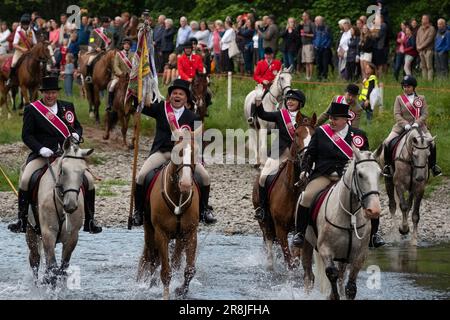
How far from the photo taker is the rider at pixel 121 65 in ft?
112

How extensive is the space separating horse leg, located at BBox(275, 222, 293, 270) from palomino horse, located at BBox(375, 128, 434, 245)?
15.4 ft

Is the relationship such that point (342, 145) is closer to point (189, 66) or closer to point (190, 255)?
point (190, 255)

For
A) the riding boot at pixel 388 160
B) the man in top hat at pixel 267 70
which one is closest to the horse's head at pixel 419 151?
the riding boot at pixel 388 160

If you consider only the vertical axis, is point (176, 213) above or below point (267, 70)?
below

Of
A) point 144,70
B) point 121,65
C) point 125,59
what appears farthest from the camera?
point 121,65

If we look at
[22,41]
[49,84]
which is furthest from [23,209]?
[22,41]

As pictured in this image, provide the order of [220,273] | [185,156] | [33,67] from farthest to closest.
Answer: [33,67] → [220,273] → [185,156]

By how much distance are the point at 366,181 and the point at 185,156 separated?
8.10 feet

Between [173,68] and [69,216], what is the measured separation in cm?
2275

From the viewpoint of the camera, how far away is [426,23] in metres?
34.1

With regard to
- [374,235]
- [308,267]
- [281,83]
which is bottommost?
[308,267]

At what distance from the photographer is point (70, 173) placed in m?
16.7

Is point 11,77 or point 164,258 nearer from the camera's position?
point 164,258

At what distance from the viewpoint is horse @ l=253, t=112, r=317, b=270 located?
1798cm
